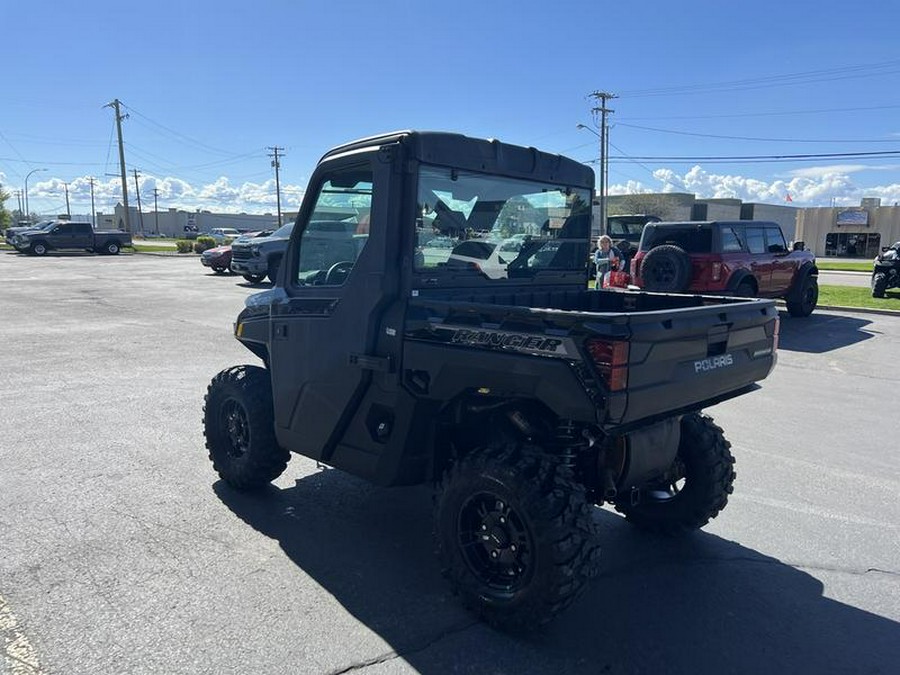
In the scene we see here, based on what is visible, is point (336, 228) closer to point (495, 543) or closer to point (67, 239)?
point (495, 543)

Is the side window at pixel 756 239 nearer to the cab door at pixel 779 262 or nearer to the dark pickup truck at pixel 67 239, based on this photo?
the cab door at pixel 779 262

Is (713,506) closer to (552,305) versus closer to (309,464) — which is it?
(552,305)

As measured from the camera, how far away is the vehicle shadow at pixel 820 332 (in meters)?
11.2

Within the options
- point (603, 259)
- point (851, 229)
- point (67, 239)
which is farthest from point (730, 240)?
point (851, 229)

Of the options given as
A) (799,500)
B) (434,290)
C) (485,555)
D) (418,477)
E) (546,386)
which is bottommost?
(799,500)

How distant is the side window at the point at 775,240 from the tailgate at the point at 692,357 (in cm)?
1046

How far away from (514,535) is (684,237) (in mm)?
10413

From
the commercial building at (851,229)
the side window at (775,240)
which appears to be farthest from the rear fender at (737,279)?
the commercial building at (851,229)

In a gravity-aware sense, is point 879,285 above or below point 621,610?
above

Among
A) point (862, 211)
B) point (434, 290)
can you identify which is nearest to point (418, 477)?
point (434, 290)

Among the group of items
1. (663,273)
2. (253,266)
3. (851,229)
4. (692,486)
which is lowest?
(692,486)

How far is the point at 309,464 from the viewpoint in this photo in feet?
17.6

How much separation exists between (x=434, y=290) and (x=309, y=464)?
7.67ft

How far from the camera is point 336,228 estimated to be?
3867 mm
